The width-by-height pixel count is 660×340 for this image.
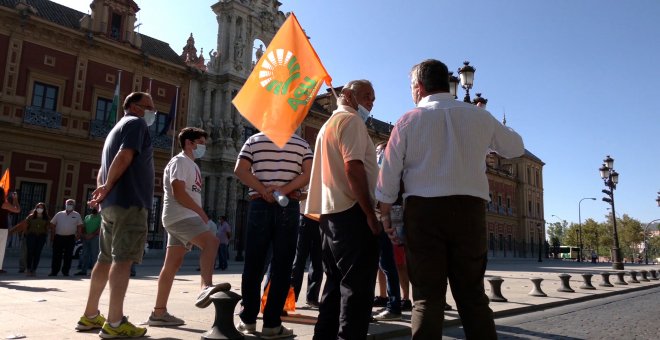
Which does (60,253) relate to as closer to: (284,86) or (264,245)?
(264,245)

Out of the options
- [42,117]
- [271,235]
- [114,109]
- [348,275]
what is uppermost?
[114,109]

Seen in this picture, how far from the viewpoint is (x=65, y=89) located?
20.2m

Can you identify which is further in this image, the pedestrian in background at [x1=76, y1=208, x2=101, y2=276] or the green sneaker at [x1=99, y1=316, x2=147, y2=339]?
the pedestrian in background at [x1=76, y1=208, x2=101, y2=276]

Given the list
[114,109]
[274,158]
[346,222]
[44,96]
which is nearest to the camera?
[346,222]

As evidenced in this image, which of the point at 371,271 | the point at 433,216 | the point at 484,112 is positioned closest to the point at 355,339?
the point at 371,271

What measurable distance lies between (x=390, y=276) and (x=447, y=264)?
246 cm

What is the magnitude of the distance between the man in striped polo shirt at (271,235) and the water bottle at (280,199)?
4 cm

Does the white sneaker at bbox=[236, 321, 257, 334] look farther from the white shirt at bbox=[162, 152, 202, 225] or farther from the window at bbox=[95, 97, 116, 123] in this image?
the window at bbox=[95, 97, 116, 123]

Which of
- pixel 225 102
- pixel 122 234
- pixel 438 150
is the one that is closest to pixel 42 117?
pixel 225 102

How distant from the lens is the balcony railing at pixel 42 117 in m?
18.9

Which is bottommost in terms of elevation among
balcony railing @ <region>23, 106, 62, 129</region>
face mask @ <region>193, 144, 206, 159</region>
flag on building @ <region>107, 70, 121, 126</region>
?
face mask @ <region>193, 144, 206, 159</region>

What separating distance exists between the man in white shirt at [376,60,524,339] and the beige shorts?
1.98 m

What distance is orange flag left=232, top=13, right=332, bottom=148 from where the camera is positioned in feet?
12.9

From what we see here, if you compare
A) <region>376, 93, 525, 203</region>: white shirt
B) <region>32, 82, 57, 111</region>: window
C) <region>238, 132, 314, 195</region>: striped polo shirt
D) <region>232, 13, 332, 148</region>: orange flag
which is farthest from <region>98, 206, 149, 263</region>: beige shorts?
<region>32, 82, 57, 111</region>: window
